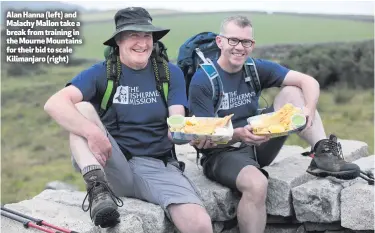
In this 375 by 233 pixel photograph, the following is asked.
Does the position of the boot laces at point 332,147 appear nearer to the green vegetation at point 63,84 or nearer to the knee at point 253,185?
the knee at point 253,185

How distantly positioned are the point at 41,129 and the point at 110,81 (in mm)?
10588

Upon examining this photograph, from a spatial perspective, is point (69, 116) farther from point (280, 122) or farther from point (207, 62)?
point (280, 122)

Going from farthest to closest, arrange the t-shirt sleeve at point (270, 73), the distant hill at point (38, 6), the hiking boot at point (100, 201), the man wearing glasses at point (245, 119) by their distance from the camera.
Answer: the distant hill at point (38, 6), the t-shirt sleeve at point (270, 73), the man wearing glasses at point (245, 119), the hiking boot at point (100, 201)

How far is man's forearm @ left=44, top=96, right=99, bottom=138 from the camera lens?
470cm

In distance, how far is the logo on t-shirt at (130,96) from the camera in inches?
201

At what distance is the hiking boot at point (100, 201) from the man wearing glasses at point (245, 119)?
90 cm

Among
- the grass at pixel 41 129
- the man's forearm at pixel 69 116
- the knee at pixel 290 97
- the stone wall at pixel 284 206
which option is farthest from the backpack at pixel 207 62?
the grass at pixel 41 129

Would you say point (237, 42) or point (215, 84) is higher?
point (237, 42)

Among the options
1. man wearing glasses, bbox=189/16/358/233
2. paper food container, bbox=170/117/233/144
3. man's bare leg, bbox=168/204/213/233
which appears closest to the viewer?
man's bare leg, bbox=168/204/213/233

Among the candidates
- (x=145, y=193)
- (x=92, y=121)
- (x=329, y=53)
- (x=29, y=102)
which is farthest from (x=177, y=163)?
(x=329, y=53)

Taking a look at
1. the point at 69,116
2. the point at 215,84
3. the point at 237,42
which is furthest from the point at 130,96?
the point at 237,42

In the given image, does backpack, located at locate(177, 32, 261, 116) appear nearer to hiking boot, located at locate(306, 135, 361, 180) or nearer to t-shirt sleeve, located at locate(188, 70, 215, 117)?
t-shirt sleeve, located at locate(188, 70, 215, 117)

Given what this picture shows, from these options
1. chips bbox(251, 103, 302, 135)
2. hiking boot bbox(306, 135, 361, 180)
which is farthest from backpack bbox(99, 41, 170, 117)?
hiking boot bbox(306, 135, 361, 180)

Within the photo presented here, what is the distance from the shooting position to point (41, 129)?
1520cm
